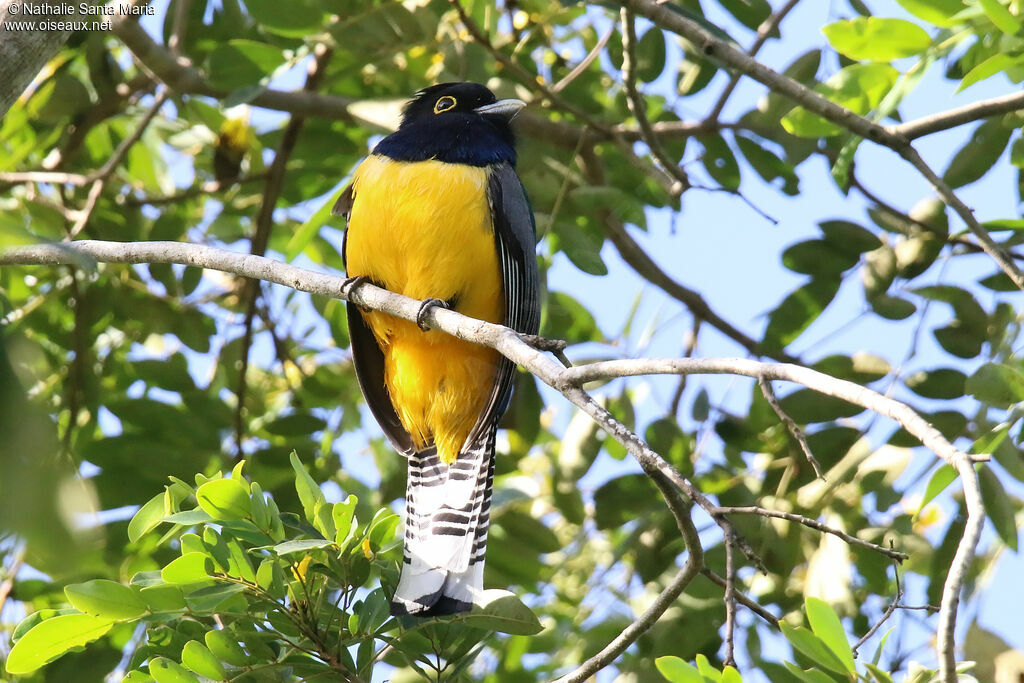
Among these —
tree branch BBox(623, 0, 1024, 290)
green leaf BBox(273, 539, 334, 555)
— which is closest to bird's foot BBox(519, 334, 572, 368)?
green leaf BBox(273, 539, 334, 555)

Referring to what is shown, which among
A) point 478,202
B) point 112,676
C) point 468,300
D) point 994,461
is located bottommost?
point 112,676

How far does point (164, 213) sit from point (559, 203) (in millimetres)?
2173

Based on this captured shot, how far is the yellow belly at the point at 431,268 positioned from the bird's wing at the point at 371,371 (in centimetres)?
5

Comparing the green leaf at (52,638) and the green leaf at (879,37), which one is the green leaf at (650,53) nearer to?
the green leaf at (879,37)

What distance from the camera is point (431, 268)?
3.99 metres

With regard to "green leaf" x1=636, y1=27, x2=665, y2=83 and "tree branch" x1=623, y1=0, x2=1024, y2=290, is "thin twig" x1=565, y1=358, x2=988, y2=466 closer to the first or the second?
"tree branch" x1=623, y1=0, x2=1024, y2=290

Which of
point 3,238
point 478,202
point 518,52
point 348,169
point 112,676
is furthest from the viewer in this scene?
point 348,169

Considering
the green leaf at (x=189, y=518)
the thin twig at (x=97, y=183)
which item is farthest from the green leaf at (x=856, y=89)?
the thin twig at (x=97, y=183)

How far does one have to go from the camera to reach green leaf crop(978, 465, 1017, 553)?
122 inches

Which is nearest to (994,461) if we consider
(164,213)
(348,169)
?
(348,169)

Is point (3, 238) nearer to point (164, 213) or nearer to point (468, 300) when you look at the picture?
point (468, 300)

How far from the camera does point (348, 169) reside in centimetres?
531

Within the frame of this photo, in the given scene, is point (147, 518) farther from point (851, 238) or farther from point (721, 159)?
point (721, 159)

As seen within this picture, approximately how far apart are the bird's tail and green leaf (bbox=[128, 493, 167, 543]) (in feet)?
2.09
